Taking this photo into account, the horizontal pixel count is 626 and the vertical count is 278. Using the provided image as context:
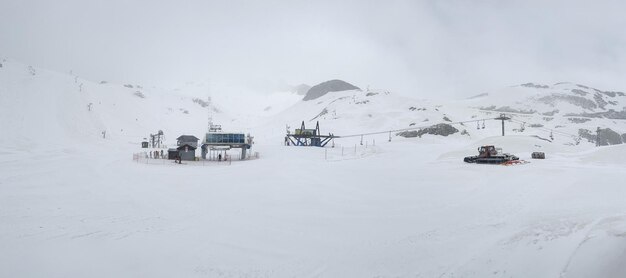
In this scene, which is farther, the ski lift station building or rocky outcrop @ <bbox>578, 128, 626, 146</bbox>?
rocky outcrop @ <bbox>578, 128, 626, 146</bbox>

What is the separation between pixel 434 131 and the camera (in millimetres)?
83125

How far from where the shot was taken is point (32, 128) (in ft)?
208

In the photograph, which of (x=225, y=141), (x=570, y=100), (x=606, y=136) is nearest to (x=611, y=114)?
(x=570, y=100)

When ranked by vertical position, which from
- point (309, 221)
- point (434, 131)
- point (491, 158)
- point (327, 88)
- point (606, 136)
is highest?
point (327, 88)

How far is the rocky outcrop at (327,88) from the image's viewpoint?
6983 inches

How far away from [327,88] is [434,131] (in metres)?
101

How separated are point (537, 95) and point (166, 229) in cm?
19023

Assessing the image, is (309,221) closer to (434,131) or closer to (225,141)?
(225,141)

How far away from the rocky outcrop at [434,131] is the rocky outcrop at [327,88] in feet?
311

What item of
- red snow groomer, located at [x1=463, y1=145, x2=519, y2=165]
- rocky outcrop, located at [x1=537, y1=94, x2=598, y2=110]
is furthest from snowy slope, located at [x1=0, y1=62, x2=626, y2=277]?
rocky outcrop, located at [x1=537, y1=94, x2=598, y2=110]

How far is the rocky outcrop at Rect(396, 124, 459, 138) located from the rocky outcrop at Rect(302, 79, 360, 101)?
94736 millimetres

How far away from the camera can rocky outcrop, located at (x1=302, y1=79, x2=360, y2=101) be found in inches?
6983

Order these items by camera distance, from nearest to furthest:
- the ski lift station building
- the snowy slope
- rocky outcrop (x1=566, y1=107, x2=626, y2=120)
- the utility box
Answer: the snowy slope
the utility box
the ski lift station building
rocky outcrop (x1=566, y1=107, x2=626, y2=120)

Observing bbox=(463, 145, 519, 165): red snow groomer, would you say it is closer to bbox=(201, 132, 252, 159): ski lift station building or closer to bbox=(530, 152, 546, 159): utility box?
bbox=(530, 152, 546, 159): utility box
